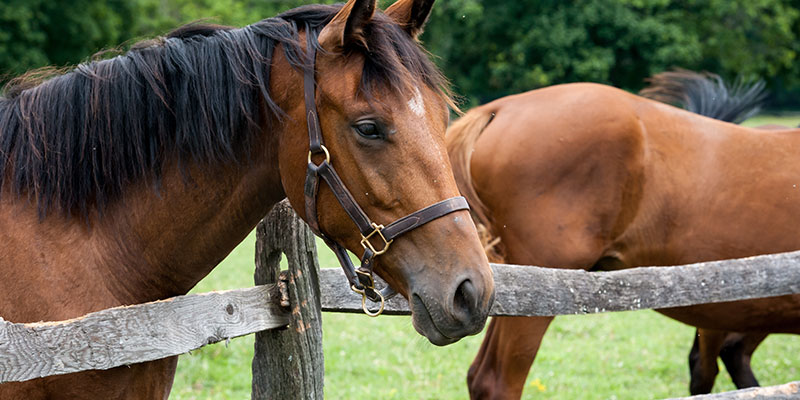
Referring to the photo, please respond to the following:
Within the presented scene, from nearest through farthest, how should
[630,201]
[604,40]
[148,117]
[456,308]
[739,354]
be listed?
[456,308] < [148,117] < [630,201] < [739,354] < [604,40]

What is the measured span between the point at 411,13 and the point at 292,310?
1154mm

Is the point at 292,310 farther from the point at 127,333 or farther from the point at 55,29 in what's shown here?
the point at 55,29

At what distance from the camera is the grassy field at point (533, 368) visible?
5.62 m

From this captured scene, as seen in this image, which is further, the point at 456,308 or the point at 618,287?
the point at 618,287

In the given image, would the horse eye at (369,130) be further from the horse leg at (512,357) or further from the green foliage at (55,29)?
the green foliage at (55,29)

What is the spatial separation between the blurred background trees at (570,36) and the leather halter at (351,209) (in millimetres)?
26017

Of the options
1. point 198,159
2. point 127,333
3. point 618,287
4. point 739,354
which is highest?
point 198,159

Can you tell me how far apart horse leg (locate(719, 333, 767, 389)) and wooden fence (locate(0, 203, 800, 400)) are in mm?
2323

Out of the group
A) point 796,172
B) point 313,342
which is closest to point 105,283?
point 313,342

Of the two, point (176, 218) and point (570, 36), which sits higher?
point (176, 218)

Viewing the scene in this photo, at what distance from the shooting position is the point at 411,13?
2209mm

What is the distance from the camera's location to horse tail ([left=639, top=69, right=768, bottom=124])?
549cm

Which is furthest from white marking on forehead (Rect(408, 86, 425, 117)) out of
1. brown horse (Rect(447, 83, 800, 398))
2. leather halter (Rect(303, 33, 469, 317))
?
brown horse (Rect(447, 83, 800, 398))

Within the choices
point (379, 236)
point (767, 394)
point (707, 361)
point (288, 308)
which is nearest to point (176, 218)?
point (288, 308)
